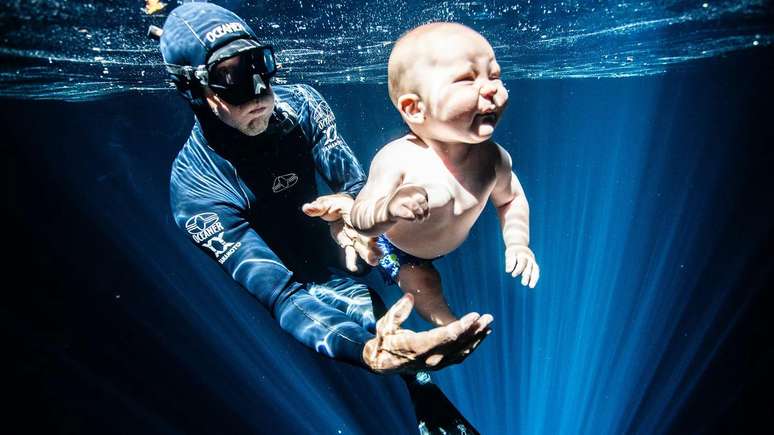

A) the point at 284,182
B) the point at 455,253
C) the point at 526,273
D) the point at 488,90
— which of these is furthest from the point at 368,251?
the point at 455,253

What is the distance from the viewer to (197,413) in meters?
8.86

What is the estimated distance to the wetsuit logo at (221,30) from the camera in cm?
226

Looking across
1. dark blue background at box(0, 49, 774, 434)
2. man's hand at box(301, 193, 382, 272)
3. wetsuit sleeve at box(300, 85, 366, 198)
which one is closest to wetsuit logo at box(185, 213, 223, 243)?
man's hand at box(301, 193, 382, 272)

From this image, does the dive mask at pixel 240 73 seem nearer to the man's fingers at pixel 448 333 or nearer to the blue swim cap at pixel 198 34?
the blue swim cap at pixel 198 34

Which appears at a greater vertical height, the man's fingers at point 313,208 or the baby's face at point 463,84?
the baby's face at point 463,84

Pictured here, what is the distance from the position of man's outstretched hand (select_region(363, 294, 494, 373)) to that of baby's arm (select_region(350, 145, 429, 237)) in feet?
1.31

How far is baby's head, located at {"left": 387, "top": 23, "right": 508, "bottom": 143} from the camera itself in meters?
1.66

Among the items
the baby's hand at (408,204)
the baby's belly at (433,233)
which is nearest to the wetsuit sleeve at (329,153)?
the baby's belly at (433,233)

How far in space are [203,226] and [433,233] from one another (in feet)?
4.54

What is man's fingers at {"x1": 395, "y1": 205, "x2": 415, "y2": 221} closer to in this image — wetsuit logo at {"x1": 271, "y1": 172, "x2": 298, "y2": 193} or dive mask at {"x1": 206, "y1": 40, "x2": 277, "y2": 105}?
dive mask at {"x1": 206, "y1": 40, "x2": 277, "y2": 105}

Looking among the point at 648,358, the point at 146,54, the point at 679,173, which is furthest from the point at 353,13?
the point at 679,173

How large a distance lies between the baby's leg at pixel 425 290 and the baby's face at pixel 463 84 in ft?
2.96

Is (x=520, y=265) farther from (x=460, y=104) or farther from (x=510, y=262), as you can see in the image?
(x=460, y=104)

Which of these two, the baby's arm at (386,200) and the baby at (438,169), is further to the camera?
the baby at (438,169)
